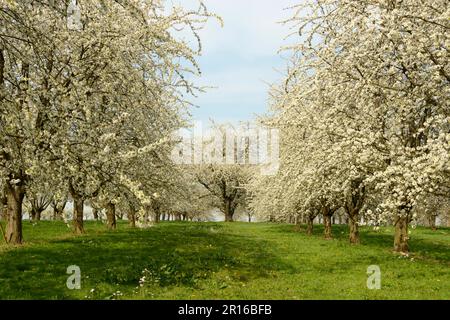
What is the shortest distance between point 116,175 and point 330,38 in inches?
392

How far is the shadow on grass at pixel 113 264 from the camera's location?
13.0 meters

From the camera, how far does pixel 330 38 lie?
17.4m

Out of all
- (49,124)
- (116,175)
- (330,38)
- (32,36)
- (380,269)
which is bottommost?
(380,269)

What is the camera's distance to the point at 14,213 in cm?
2012

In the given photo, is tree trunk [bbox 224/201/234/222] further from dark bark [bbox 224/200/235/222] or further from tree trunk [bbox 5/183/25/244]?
tree trunk [bbox 5/183/25/244]

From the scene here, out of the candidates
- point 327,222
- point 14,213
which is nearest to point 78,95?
point 14,213

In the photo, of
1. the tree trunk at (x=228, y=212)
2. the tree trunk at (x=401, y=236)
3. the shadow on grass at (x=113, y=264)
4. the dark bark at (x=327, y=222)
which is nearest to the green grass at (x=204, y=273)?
the shadow on grass at (x=113, y=264)

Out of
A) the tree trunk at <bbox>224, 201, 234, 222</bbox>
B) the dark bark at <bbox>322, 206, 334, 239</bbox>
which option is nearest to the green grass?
the dark bark at <bbox>322, 206, 334, 239</bbox>

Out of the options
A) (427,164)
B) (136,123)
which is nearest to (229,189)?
(136,123)

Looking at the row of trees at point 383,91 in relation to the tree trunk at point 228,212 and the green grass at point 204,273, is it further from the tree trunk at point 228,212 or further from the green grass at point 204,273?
the tree trunk at point 228,212

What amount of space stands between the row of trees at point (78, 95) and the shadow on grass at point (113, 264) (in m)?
2.12
